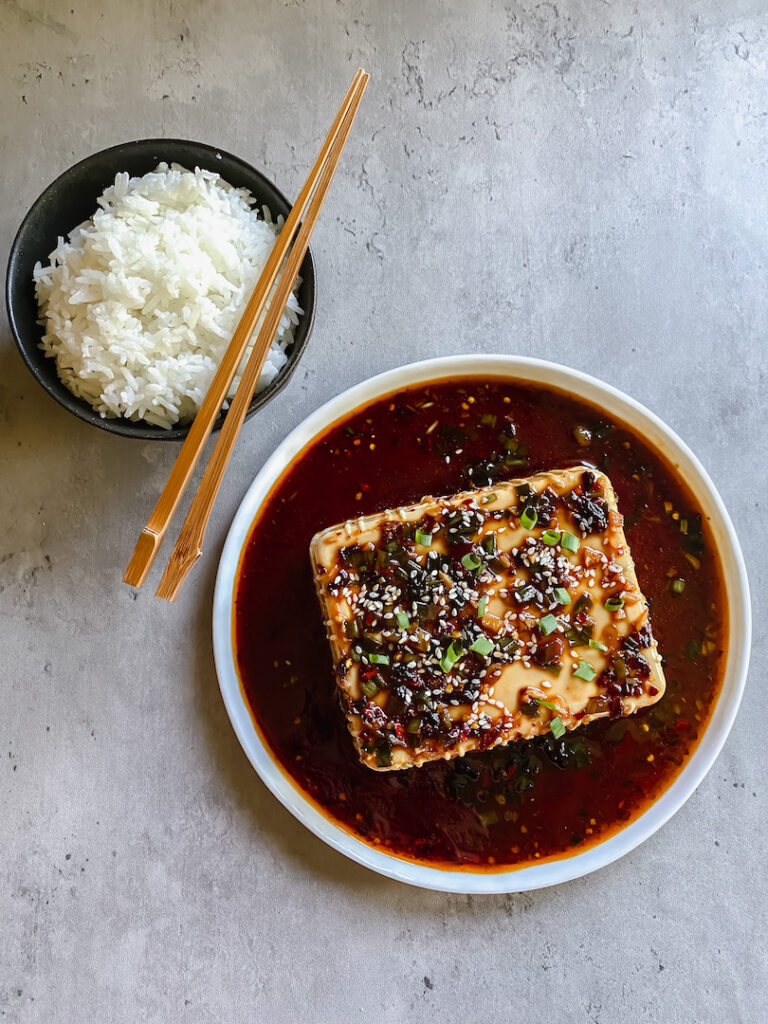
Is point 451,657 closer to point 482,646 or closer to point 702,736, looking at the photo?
point 482,646

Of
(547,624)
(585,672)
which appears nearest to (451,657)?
(547,624)

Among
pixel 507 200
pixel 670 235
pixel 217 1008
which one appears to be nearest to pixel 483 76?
pixel 507 200

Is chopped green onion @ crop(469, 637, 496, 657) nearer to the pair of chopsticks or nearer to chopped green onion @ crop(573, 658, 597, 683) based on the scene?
chopped green onion @ crop(573, 658, 597, 683)

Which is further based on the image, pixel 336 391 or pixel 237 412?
pixel 336 391

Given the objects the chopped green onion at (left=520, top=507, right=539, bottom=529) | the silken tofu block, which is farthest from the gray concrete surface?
the chopped green onion at (left=520, top=507, right=539, bottom=529)

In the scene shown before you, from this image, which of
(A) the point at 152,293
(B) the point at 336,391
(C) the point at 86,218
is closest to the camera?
(A) the point at 152,293

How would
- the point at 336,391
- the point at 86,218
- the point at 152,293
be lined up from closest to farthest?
the point at 152,293 < the point at 86,218 < the point at 336,391
